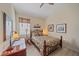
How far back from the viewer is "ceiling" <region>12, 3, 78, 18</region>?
167cm

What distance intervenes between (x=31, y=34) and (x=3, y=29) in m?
0.46

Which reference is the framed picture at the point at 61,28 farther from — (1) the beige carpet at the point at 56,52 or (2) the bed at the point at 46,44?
(1) the beige carpet at the point at 56,52

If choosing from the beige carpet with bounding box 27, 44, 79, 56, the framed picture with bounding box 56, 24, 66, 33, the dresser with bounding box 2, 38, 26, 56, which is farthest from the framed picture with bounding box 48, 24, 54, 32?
the dresser with bounding box 2, 38, 26, 56

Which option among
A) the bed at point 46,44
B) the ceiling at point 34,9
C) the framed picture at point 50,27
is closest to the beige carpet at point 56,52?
the bed at point 46,44

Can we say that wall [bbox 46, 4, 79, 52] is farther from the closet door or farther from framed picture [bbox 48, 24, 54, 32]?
the closet door

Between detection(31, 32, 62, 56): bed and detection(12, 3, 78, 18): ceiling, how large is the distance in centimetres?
39

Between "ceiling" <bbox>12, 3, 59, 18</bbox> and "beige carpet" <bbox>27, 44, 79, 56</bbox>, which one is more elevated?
"ceiling" <bbox>12, 3, 59, 18</bbox>

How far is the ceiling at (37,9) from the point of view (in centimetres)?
167

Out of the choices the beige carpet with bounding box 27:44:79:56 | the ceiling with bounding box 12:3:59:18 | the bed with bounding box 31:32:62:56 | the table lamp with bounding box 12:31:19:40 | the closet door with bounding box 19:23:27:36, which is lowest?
the beige carpet with bounding box 27:44:79:56

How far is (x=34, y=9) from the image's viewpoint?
5.63ft

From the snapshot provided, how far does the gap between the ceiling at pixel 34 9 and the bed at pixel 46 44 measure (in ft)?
1.29

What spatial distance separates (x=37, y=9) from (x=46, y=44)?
1.98 feet

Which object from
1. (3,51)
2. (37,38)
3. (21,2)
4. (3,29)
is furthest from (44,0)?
(3,51)

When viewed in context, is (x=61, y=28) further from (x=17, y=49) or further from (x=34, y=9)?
(x=17, y=49)
